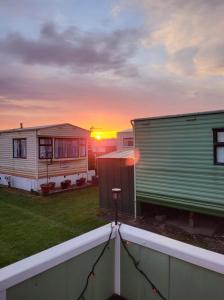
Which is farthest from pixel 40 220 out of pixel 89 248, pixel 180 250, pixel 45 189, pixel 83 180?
pixel 180 250

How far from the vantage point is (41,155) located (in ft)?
42.6

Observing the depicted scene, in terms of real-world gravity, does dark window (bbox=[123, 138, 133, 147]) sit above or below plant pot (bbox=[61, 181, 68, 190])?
above

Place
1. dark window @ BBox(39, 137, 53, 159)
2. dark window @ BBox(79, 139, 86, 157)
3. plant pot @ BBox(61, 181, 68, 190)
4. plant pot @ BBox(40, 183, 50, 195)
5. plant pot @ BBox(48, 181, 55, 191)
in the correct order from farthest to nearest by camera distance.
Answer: dark window @ BBox(79, 139, 86, 157) < plant pot @ BBox(61, 181, 68, 190) < dark window @ BBox(39, 137, 53, 159) < plant pot @ BBox(48, 181, 55, 191) < plant pot @ BBox(40, 183, 50, 195)

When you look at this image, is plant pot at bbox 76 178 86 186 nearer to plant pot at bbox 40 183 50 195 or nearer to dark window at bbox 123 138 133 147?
plant pot at bbox 40 183 50 195

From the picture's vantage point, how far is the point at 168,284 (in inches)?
82.6

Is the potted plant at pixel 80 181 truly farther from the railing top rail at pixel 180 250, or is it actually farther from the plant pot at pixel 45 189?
the railing top rail at pixel 180 250

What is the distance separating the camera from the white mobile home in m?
12.9

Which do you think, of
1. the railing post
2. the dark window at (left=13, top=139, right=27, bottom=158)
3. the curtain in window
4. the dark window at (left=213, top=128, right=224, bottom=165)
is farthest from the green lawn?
the dark window at (left=213, top=128, right=224, bottom=165)

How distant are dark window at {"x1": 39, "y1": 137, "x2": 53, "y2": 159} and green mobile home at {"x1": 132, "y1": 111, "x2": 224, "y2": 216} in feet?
22.5

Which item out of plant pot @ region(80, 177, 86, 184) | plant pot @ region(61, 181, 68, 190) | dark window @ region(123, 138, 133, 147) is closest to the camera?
plant pot @ region(61, 181, 68, 190)

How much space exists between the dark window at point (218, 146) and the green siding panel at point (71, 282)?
513cm

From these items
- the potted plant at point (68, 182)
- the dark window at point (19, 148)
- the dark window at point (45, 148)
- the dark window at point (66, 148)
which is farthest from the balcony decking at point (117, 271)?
the dark window at point (19, 148)

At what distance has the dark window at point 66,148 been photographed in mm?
13727

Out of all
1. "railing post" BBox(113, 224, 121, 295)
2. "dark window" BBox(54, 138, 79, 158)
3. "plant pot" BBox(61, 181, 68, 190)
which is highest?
"dark window" BBox(54, 138, 79, 158)
